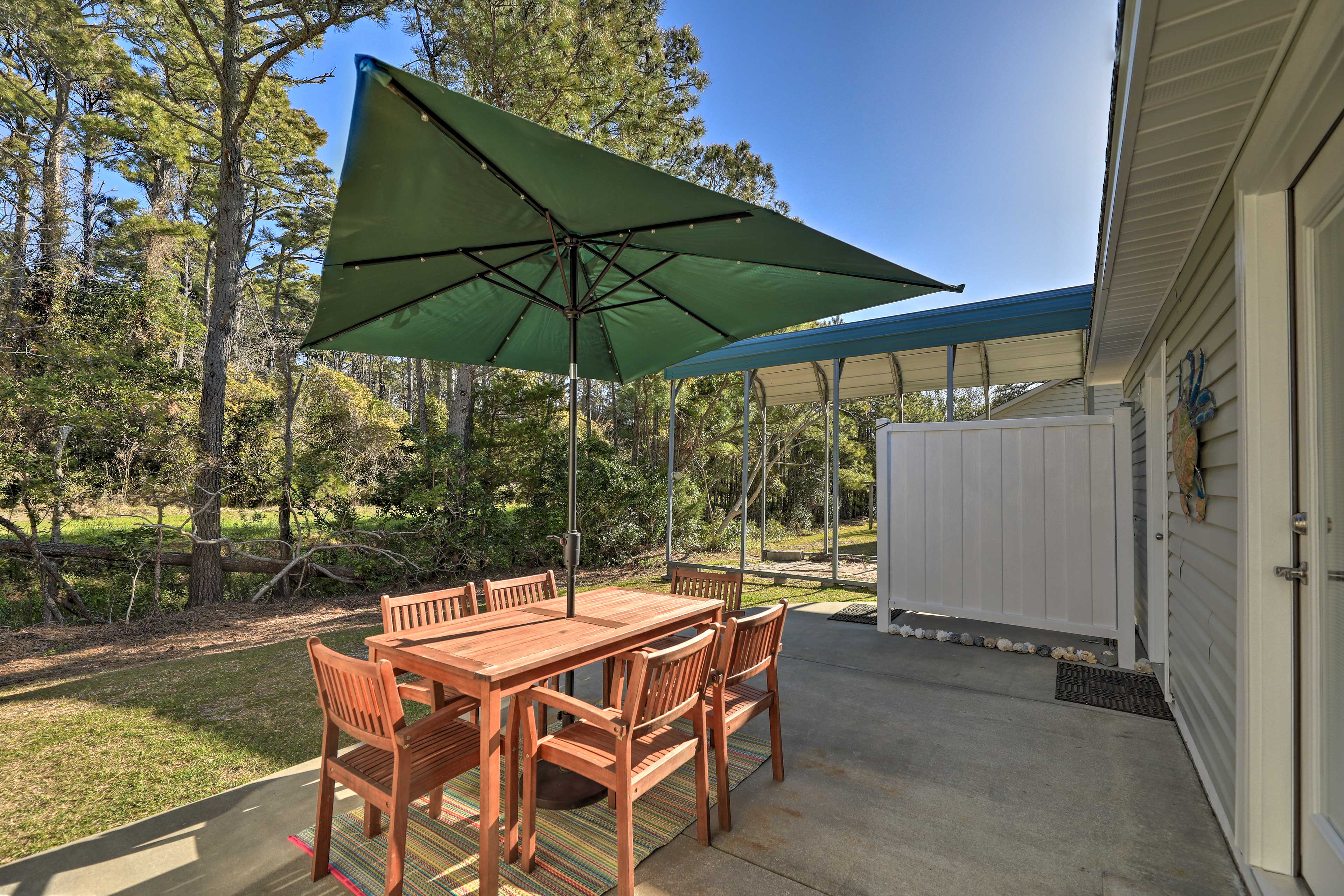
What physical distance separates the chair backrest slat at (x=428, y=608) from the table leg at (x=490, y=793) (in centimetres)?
92

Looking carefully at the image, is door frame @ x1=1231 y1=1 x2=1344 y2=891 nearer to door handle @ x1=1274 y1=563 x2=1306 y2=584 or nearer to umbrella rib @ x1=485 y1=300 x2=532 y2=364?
door handle @ x1=1274 y1=563 x2=1306 y2=584

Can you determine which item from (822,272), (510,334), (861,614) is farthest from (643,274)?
(861,614)

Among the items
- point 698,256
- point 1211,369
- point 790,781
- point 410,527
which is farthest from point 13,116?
point 1211,369

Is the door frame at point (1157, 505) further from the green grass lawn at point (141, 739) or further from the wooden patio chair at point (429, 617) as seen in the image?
the green grass lawn at point (141, 739)

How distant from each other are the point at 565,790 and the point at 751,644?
0.99 meters

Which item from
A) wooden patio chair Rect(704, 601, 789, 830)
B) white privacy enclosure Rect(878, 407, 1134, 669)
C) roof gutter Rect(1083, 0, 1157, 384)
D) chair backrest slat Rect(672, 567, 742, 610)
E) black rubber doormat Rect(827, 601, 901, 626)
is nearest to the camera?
roof gutter Rect(1083, 0, 1157, 384)

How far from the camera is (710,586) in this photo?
140 inches

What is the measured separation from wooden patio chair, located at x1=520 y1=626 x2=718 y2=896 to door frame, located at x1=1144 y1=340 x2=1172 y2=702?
3.11 metres

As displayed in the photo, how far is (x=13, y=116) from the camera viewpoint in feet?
29.9

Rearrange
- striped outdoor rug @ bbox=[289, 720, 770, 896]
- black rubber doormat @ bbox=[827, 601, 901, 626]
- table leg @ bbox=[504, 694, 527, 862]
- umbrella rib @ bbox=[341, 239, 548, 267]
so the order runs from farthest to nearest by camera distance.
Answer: black rubber doormat @ bbox=[827, 601, 901, 626] < umbrella rib @ bbox=[341, 239, 548, 267] < table leg @ bbox=[504, 694, 527, 862] < striped outdoor rug @ bbox=[289, 720, 770, 896]

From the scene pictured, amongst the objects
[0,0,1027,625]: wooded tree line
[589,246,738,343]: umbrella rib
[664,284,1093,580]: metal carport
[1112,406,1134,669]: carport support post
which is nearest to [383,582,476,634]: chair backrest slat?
[589,246,738,343]: umbrella rib

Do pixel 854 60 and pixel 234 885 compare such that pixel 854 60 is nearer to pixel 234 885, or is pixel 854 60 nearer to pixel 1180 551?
pixel 1180 551

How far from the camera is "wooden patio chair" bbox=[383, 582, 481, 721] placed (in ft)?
7.58

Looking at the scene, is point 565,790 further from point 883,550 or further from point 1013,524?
point 1013,524
